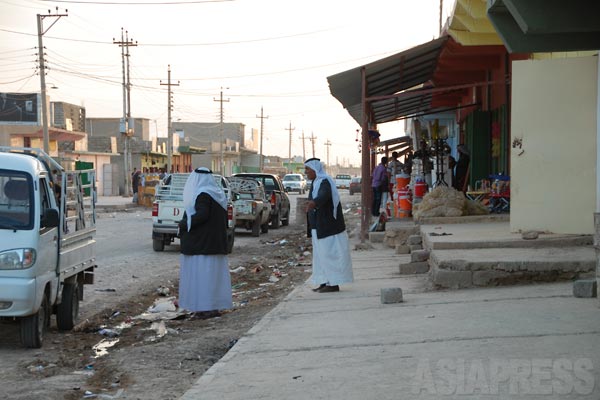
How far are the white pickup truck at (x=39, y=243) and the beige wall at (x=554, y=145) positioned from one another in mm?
5965

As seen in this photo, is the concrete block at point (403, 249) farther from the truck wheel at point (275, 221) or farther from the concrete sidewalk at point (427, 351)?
the truck wheel at point (275, 221)

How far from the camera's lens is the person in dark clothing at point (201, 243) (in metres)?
9.89

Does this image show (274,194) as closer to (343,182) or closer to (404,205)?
(404,205)

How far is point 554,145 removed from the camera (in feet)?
37.5

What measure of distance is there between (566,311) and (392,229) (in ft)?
29.0

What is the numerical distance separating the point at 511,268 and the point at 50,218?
490cm

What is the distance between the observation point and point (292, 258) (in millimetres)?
18469

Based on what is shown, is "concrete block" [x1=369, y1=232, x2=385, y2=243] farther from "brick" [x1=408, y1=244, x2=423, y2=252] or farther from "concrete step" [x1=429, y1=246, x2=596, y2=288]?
"concrete step" [x1=429, y1=246, x2=596, y2=288]

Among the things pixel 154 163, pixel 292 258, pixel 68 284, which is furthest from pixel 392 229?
pixel 154 163

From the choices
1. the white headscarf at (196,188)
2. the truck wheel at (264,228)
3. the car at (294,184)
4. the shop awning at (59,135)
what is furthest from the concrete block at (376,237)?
the car at (294,184)

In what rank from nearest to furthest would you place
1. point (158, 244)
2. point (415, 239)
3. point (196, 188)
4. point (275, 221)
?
point (196, 188) < point (415, 239) < point (158, 244) < point (275, 221)

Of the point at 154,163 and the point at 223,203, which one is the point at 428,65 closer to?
the point at 223,203

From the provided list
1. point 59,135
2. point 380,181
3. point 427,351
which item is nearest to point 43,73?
point 59,135

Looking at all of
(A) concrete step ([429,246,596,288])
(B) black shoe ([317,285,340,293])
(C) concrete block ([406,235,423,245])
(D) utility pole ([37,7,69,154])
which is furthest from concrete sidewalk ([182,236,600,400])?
(D) utility pole ([37,7,69,154])
